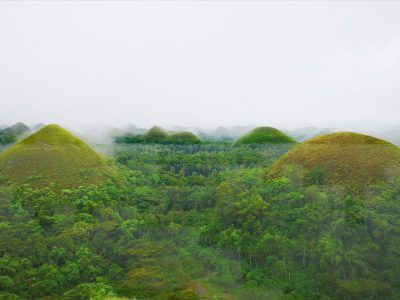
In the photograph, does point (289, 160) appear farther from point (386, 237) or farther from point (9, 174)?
point (9, 174)

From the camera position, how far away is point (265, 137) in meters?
48.4

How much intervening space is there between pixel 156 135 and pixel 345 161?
36.9 meters

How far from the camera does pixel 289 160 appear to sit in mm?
24000

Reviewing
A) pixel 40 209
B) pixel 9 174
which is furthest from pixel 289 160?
pixel 9 174

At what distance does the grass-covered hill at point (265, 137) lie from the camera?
156ft

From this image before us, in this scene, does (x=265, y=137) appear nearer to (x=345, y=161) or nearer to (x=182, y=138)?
(x=182, y=138)

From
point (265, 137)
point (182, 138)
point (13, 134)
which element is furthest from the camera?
point (182, 138)

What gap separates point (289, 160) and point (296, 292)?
1232 cm

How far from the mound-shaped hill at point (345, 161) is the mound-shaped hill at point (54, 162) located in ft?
39.3

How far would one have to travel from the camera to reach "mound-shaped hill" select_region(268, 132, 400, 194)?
1922 cm

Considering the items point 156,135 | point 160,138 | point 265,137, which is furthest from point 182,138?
point 265,137

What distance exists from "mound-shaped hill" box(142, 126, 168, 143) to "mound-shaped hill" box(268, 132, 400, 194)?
30.9 m

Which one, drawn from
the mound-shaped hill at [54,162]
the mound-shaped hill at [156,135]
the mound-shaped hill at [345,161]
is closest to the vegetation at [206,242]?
the mound-shaped hill at [345,161]

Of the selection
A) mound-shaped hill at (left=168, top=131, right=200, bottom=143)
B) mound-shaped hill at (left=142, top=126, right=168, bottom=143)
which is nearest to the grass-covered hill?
mound-shaped hill at (left=168, top=131, right=200, bottom=143)
